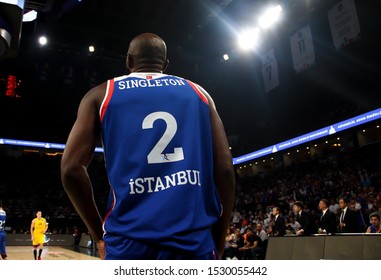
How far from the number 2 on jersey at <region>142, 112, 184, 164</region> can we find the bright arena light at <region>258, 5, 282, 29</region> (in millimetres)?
14511

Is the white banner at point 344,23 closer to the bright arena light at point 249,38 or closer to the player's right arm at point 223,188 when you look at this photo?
the bright arena light at point 249,38

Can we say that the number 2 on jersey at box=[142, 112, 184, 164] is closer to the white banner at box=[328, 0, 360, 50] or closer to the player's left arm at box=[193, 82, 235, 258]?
the player's left arm at box=[193, 82, 235, 258]

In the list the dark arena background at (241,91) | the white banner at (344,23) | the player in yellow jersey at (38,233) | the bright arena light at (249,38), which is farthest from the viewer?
the bright arena light at (249,38)

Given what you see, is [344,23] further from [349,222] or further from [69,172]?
[69,172]

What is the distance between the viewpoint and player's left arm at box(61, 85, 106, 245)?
1269mm

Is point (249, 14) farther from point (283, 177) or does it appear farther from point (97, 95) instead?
point (97, 95)

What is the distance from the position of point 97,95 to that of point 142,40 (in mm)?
358

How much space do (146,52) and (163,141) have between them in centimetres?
47

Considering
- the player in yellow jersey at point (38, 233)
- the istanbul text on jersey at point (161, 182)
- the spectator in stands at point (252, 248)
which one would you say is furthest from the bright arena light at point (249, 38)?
the istanbul text on jersey at point (161, 182)

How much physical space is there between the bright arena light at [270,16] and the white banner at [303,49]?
1107mm

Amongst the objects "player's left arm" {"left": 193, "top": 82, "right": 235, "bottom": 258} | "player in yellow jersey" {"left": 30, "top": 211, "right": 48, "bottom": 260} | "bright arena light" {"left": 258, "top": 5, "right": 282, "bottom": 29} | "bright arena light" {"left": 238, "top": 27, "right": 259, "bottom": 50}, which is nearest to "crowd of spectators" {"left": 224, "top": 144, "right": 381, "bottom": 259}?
"player in yellow jersey" {"left": 30, "top": 211, "right": 48, "bottom": 260}

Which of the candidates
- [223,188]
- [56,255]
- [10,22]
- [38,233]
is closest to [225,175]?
[223,188]

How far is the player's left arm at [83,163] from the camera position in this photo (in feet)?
4.16
